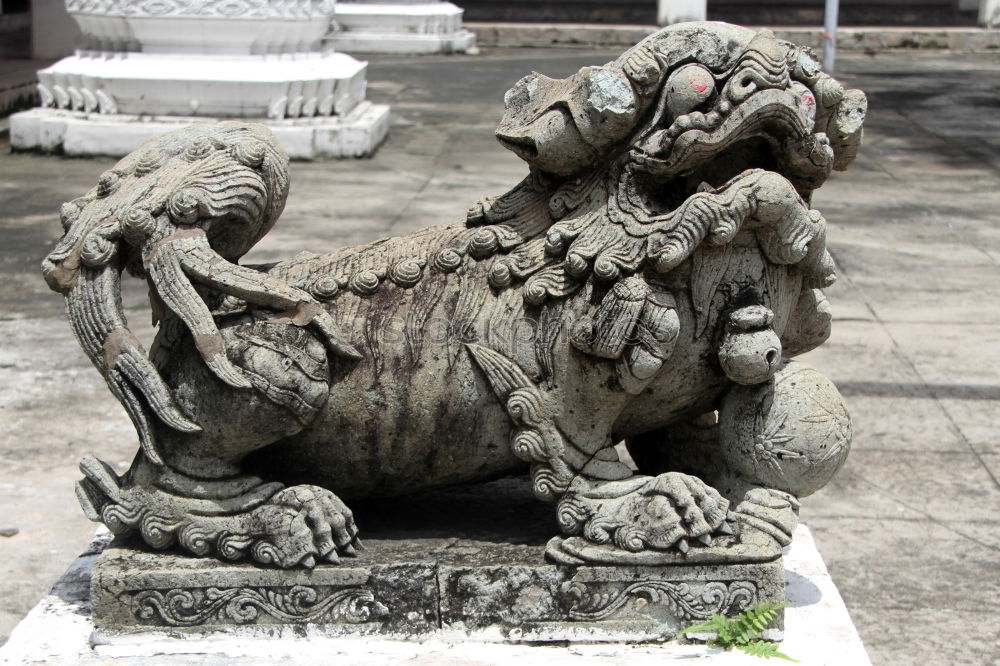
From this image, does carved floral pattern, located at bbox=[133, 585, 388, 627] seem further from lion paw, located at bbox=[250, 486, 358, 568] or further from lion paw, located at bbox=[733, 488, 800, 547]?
lion paw, located at bbox=[733, 488, 800, 547]

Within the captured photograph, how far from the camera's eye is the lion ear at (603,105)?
2.61m

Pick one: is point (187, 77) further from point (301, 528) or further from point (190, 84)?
point (301, 528)

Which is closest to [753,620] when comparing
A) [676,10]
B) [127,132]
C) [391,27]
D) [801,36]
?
[127,132]

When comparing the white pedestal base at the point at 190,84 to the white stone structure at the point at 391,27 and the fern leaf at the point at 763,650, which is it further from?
the white stone structure at the point at 391,27

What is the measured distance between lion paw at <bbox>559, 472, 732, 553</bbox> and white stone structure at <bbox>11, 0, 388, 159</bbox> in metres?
7.31

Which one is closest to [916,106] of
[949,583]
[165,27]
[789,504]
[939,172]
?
[939,172]

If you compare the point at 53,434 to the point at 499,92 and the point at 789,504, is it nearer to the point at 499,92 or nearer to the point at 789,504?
the point at 789,504

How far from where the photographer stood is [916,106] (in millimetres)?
13516

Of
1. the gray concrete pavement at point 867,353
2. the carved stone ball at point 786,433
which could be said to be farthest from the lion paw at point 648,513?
the gray concrete pavement at point 867,353

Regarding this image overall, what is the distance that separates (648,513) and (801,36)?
1768 cm

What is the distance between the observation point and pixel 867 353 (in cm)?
605

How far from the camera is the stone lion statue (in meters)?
2.62

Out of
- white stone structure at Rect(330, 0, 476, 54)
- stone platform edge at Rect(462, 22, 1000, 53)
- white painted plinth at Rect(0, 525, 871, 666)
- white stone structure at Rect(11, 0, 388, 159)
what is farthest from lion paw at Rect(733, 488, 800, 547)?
stone platform edge at Rect(462, 22, 1000, 53)

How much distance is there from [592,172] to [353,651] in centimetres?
104
